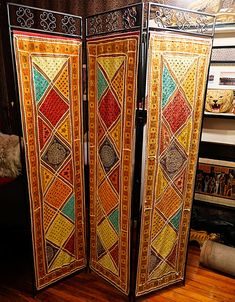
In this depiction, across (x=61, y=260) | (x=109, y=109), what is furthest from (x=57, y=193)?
(x=109, y=109)

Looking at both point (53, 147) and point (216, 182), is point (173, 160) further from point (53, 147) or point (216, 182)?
point (216, 182)

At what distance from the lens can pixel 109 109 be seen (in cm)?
175

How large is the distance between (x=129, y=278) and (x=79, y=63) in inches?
60.7

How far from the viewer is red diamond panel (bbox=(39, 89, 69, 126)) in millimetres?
1753

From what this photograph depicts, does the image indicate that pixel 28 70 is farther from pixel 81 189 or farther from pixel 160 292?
pixel 160 292

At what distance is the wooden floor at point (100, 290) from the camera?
79.6 inches

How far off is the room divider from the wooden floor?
2.8 inches

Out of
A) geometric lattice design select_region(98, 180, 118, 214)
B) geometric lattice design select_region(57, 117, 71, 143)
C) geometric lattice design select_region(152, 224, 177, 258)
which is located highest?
geometric lattice design select_region(57, 117, 71, 143)

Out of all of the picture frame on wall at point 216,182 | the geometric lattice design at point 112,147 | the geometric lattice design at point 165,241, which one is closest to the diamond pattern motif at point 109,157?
the geometric lattice design at point 112,147

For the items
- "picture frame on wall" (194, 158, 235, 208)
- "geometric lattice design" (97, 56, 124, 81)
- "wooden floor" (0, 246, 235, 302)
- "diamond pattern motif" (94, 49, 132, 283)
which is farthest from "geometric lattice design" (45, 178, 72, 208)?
"picture frame on wall" (194, 158, 235, 208)

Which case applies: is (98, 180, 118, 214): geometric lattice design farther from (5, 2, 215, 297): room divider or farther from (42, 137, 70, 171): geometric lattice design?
(42, 137, 70, 171): geometric lattice design

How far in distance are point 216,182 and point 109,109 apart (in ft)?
4.47

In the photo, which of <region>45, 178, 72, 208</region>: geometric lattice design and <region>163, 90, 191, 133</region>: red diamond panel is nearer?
<region>163, 90, 191, 133</region>: red diamond panel

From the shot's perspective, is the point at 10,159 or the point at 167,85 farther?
the point at 10,159
